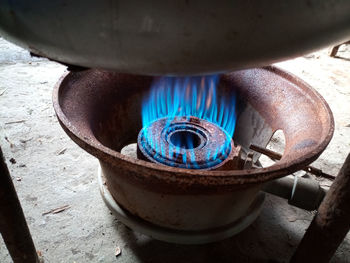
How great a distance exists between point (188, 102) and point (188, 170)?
2.74 feet

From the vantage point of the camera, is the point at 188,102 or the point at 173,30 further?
the point at 188,102

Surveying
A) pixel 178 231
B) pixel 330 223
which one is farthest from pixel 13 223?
pixel 330 223

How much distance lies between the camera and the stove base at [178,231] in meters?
1.41

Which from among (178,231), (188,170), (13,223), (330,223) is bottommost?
(178,231)

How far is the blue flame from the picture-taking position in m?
1.64

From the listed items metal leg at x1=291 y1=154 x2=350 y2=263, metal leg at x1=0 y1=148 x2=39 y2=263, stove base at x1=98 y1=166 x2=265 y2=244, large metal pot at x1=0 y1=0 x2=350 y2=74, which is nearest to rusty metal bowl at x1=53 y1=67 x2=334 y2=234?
stove base at x1=98 y1=166 x2=265 y2=244

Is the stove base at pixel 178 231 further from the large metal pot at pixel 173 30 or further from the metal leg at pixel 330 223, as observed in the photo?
the large metal pot at pixel 173 30

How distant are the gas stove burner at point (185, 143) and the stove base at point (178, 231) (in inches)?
13.1

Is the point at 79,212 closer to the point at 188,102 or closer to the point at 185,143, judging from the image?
the point at 185,143

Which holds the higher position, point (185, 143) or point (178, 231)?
point (185, 143)

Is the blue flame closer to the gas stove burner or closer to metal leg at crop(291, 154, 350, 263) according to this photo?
the gas stove burner

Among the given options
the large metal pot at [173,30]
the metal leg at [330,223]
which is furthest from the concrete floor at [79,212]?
the large metal pot at [173,30]

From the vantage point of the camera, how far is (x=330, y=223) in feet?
3.57

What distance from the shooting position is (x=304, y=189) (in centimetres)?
133
